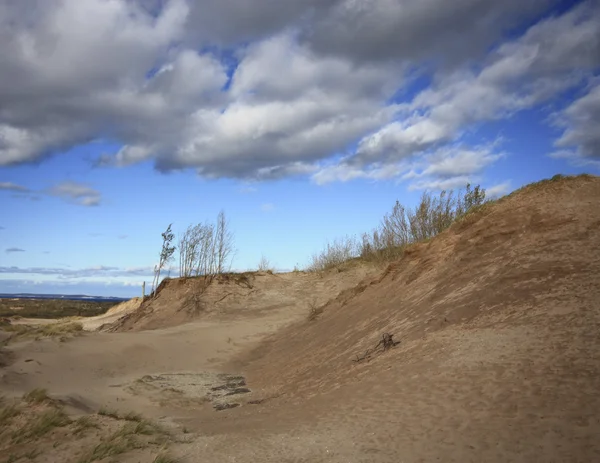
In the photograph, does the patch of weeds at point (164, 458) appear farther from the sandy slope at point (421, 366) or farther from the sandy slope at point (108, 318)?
the sandy slope at point (108, 318)

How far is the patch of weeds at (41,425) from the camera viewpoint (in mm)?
6535

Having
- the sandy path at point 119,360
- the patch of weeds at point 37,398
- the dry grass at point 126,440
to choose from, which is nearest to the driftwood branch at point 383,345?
the dry grass at point 126,440

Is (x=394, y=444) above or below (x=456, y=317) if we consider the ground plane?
below

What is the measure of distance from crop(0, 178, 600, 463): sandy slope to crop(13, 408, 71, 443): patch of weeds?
1735mm

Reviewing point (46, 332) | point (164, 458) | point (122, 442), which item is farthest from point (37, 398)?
point (46, 332)

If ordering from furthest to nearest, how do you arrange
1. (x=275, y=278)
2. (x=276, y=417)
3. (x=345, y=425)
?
(x=275, y=278) → (x=276, y=417) → (x=345, y=425)

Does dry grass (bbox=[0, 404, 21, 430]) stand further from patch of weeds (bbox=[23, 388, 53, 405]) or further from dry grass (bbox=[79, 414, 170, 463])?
dry grass (bbox=[79, 414, 170, 463])

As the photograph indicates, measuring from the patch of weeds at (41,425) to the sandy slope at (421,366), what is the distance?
1735 millimetres

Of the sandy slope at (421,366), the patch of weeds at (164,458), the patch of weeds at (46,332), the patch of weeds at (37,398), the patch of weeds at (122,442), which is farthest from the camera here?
the patch of weeds at (46,332)

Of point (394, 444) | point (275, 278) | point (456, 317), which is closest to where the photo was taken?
point (394, 444)

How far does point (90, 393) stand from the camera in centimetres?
1185

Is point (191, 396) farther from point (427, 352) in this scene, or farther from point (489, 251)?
point (489, 251)

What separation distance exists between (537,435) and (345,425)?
8.49 feet

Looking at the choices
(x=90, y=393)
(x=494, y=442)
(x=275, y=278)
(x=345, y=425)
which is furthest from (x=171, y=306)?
(x=494, y=442)
